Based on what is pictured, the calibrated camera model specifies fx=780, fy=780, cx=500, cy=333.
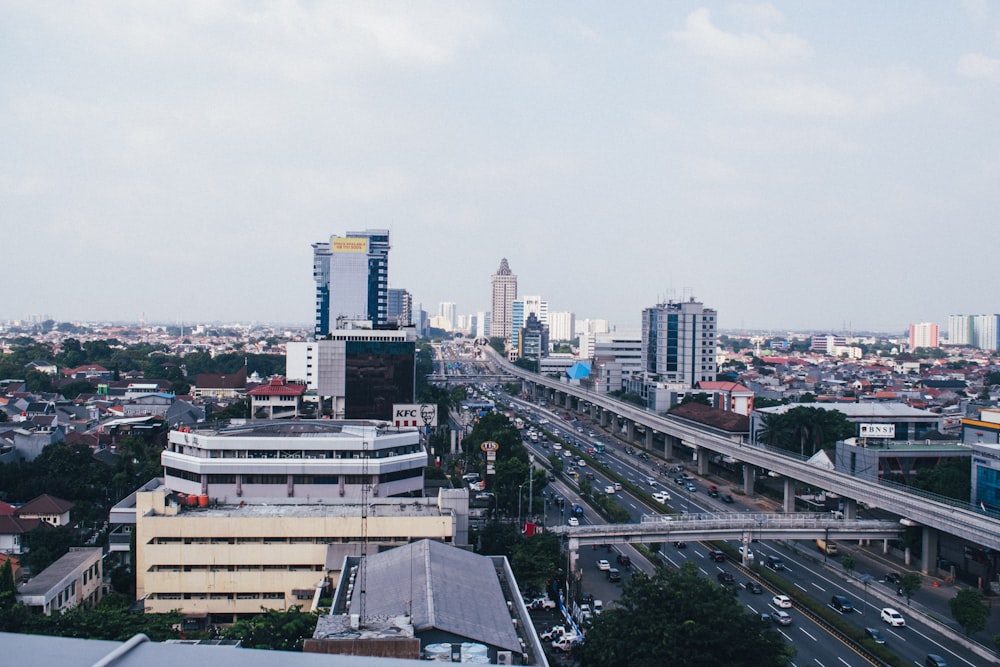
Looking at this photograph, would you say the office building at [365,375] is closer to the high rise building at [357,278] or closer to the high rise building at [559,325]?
the high rise building at [357,278]

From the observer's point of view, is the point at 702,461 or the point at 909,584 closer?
the point at 909,584

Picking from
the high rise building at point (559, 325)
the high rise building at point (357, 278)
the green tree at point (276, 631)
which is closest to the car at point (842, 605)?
the green tree at point (276, 631)

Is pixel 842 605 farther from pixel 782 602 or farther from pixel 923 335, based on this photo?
pixel 923 335

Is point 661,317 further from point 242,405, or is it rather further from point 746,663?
point 746,663

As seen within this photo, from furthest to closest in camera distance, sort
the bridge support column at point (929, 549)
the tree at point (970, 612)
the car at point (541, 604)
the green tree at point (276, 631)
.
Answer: the bridge support column at point (929, 549), the car at point (541, 604), the tree at point (970, 612), the green tree at point (276, 631)

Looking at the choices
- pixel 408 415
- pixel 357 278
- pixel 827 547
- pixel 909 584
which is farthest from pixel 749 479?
pixel 357 278

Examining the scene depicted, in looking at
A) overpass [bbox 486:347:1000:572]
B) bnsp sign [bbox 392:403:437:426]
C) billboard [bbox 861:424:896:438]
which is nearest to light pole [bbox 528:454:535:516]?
bnsp sign [bbox 392:403:437:426]

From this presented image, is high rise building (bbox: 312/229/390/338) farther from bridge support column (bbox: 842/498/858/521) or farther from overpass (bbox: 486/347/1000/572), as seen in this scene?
bridge support column (bbox: 842/498/858/521)
